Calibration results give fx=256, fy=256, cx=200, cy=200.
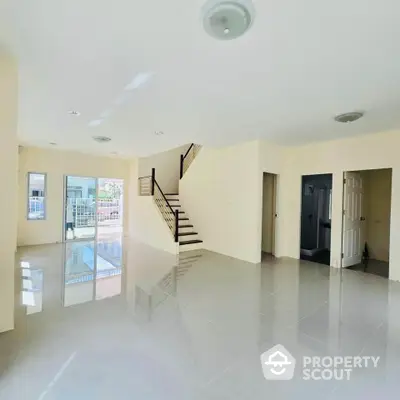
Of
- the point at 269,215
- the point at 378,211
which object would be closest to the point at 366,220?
the point at 378,211

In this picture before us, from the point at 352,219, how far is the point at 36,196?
8164 mm

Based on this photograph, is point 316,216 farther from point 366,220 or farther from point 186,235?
point 186,235

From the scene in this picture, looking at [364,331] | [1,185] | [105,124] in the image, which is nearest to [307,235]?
[364,331]

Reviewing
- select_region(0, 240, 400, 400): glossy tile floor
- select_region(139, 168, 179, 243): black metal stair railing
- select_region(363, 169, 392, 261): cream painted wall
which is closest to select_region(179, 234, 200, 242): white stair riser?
select_region(139, 168, 179, 243): black metal stair railing

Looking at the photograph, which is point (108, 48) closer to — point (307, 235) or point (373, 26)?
point (373, 26)

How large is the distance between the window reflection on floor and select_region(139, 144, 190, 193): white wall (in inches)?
110

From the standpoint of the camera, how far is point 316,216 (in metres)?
7.04

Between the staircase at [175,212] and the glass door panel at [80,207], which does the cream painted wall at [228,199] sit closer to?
the staircase at [175,212]

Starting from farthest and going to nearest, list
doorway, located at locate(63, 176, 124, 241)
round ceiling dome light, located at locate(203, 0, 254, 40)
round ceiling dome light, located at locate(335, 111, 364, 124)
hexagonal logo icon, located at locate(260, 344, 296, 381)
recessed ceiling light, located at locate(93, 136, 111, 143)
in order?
doorway, located at locate(63, 176, 124, 241), recessed ceiling light, located at locate(93, 136, 111, 143), round ceiling dome light, located at locate(335, 111, 364, 124), hexagonal logo icon, located at locate(260, 344, 296, 381), round ceiling dome light, located at locate(203, 0, 254, 40)

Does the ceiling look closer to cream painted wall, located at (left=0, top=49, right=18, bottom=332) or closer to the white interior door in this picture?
cream painted wall, located at (left=0, top=49, right=18, bottom=332)

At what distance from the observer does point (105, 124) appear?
4668 mm

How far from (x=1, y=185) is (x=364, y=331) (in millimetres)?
3979

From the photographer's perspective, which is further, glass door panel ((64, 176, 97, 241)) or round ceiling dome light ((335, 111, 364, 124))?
glass door panel ((64, 176, 97, 241))

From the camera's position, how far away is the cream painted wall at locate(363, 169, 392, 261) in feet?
19.3
